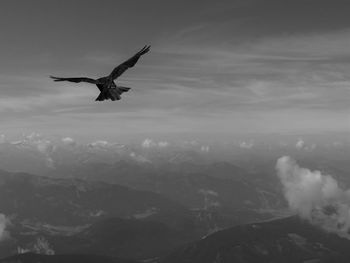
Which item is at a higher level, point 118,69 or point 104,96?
point 118,69

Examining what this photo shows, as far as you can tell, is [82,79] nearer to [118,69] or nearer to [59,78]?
[59,78]

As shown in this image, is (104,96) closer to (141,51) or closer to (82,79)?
(82,79)

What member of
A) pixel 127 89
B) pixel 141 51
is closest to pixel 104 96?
pixel 127 89

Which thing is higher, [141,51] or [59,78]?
[141,51]

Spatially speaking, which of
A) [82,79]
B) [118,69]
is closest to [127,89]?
[118,69]

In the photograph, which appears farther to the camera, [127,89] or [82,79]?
[127,89]

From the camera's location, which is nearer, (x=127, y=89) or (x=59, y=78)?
(x=59, y=78)
